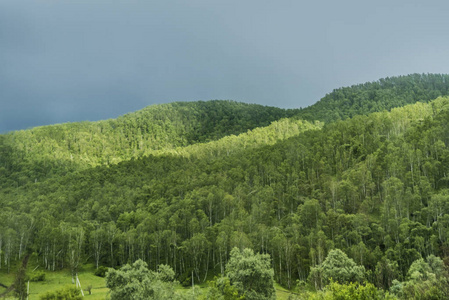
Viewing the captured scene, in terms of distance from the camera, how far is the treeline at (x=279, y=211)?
248 ft

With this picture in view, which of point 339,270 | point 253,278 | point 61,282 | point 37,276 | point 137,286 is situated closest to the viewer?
point 137,286

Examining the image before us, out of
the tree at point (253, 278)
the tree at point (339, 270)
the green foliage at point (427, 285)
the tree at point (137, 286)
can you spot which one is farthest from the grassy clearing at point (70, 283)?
the green foliage at point (427, 285)

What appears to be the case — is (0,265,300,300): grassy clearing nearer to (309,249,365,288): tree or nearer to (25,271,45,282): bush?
(25,271,45,282): bush

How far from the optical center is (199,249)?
8488 cm

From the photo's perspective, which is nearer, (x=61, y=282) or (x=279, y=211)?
(x=61, y=282)

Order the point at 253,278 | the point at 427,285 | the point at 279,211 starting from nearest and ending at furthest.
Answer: the point at 427,285
the point at 253,278
the point at 279,211

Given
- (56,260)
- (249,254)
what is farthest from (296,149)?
(56,260)

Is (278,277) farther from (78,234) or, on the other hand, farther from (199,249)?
(78,234)

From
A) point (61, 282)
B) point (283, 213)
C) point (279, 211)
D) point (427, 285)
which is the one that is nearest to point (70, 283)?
point (61, 282)

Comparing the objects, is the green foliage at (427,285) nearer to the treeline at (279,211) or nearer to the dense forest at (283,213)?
the dense forest at (283,213)

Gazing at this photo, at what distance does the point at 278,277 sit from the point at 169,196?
54.1 metres

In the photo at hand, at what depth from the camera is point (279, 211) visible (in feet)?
330

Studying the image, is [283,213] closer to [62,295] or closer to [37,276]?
[62,295]

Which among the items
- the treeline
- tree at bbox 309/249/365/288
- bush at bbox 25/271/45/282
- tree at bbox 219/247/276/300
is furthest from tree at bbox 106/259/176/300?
bush at bbox 25/271/45/282
